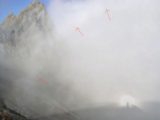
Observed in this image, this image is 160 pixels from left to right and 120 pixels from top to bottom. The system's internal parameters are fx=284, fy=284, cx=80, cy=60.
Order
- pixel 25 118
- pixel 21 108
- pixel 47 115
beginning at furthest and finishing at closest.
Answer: pixel 47 115 → pixel 21 108 → pixel 25 118

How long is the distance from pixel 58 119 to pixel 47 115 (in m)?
8.09

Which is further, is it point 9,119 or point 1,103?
point 1,103

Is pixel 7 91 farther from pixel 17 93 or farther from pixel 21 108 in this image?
pixel 21 108

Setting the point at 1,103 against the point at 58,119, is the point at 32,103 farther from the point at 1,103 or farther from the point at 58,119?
the point at 1,103

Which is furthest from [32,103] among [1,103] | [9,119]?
[9,119]

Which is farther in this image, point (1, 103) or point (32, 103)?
point (32, 103)

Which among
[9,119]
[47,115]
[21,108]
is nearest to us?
[9,119]

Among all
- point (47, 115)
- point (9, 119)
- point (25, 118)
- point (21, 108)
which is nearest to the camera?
point (9, 119)

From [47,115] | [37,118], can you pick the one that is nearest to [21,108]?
[37,118]

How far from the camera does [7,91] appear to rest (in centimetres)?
19762

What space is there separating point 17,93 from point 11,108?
34.7 metres

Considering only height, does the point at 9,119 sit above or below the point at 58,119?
below

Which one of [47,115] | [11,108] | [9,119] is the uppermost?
[47,115]

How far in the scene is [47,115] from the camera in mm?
193750
